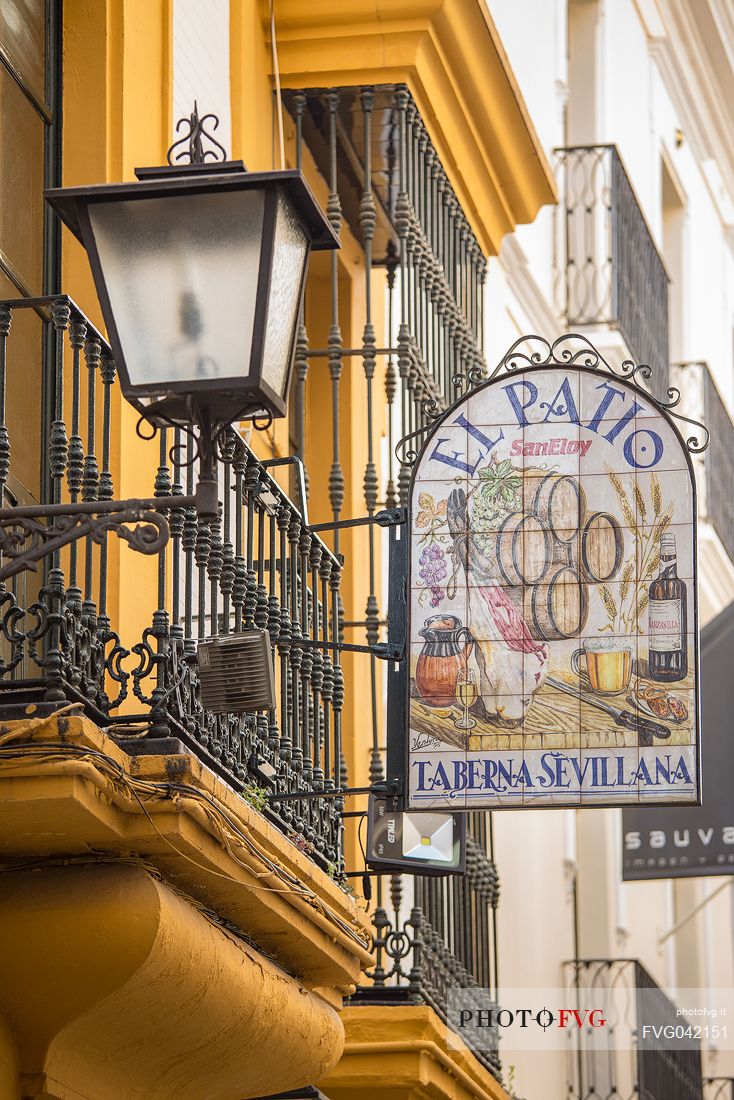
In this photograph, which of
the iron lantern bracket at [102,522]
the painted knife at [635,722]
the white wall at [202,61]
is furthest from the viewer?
the white wall at [202,61]

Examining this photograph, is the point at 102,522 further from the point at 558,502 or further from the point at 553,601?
the point at 558,502

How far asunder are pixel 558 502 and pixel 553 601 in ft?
1.21

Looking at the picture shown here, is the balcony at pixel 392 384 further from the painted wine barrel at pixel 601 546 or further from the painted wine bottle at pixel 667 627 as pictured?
the painted wine bottle at pixel 667 627

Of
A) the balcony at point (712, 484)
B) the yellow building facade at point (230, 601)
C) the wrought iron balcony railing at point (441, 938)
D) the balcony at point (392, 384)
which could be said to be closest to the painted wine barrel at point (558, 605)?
the yellow building facade at point (230, 601)

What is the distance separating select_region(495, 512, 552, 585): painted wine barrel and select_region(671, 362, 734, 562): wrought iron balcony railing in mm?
9703

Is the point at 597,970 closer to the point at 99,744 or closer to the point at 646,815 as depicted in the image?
the point at 646,815

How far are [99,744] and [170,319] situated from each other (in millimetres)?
1005

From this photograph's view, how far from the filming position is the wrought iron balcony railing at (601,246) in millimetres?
15188

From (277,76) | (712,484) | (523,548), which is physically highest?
(277,76)

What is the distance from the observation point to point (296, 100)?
10133 millimetres

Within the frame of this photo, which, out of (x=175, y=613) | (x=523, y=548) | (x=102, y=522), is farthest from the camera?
(x=523, y=548)

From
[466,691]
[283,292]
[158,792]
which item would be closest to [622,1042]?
[466,691]

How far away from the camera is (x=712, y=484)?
59.3 ft

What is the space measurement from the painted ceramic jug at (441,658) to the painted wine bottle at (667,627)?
24.3 inches
